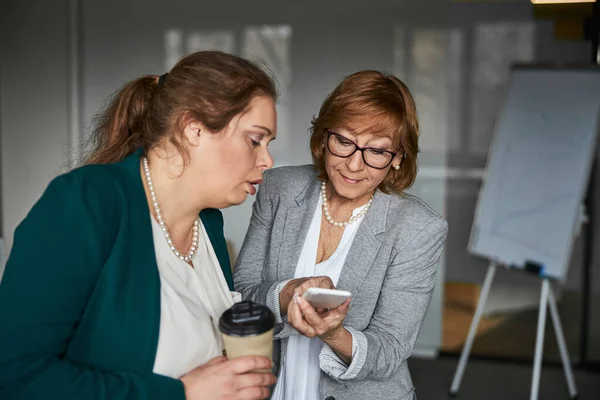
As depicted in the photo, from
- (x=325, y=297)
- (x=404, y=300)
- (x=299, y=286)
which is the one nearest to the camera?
(x=325, y=297)

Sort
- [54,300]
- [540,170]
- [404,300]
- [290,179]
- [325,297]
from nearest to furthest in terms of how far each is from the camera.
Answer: [54,300], [325,297], [404,300], [290,179], [540,170]

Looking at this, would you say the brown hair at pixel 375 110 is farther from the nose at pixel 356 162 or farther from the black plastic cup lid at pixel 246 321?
the black plastic cup lid at pixel 246 321

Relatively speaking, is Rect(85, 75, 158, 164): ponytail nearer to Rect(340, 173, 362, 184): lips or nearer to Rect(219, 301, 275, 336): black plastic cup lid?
Rect(219, 301, 275, 336): black plastic cup lid

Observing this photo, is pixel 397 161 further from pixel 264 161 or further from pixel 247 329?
pixel 247 329

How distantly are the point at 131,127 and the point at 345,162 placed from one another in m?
0.66

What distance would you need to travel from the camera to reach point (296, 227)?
2004 mm

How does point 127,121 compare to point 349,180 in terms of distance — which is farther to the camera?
point 349,180

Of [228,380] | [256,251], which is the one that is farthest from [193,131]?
[256,251]

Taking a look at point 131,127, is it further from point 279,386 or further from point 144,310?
point 279,386

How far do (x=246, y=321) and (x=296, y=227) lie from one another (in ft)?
2.68

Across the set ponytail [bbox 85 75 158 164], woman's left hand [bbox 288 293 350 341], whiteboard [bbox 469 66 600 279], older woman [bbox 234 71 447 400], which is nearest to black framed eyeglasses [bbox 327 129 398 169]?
older woman [bbox 234 71 447 400]

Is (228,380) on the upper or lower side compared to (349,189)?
lower

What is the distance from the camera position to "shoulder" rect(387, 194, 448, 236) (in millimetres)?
1901

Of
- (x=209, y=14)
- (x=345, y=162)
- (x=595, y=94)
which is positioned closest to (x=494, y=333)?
(x=595, y=94)
